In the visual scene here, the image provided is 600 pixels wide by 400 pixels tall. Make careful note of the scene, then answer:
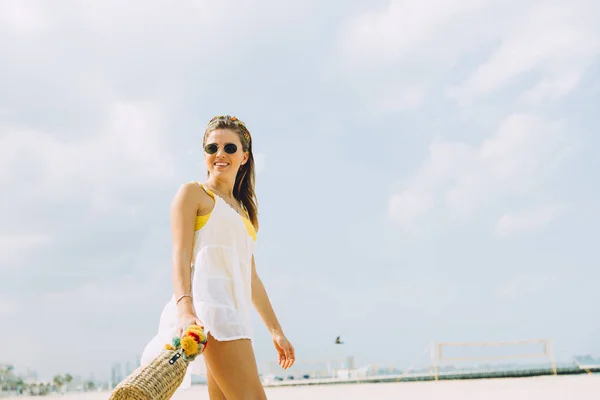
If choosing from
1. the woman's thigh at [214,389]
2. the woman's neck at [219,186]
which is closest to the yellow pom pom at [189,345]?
the woman's thigh at [214,389]

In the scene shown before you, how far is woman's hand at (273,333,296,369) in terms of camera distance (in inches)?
131

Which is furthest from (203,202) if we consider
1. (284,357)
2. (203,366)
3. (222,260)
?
(284,357)

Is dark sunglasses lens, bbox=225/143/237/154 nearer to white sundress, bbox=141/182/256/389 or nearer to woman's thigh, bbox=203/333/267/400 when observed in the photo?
white sundress, bbox=141/182/256/389

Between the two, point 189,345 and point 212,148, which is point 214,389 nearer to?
point 189,345

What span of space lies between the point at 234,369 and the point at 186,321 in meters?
0.29

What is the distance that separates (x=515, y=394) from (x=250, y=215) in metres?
7.89

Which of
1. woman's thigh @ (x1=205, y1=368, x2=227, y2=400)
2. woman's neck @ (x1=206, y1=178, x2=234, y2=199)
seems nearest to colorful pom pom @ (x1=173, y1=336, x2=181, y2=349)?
woman's thigh @ (x1=205, y1=368, x2=227, y2=400)

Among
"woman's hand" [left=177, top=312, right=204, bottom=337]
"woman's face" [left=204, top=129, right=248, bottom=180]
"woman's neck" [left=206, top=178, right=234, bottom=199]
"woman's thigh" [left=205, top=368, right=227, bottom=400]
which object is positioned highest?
"woman's face" [left=204, top=129, right=248, bottom=180]

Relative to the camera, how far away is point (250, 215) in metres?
3.47

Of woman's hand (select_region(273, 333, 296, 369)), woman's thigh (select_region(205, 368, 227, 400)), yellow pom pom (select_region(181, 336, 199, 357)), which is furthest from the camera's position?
woman's hand (select_region(273, 333, 296, 369))

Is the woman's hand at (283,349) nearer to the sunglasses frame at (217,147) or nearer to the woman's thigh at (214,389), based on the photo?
the woman's thigh at (214,389)

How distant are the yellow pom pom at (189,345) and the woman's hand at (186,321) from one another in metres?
0.10

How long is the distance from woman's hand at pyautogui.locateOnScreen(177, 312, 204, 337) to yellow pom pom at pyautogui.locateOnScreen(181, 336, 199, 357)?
0.31 ft

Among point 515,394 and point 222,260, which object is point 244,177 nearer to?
point 222,260
